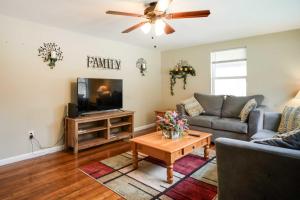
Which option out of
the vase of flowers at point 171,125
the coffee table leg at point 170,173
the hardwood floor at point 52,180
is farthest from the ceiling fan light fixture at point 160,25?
the hardwood floor at point 52,180

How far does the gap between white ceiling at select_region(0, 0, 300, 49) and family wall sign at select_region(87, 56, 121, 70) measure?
0.51m

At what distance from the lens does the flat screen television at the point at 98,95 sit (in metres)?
3.69

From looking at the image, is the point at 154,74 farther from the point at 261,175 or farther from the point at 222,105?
the point at 261,175

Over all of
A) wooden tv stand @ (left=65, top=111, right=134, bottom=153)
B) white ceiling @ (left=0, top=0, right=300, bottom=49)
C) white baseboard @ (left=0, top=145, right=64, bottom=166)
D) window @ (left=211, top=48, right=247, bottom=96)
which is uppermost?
white ceiling @ (left=0, top=0, right=300, bottom=49)

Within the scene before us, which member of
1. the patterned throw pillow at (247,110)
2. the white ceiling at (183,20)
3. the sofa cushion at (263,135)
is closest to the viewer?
the white ceiling at (183,20)

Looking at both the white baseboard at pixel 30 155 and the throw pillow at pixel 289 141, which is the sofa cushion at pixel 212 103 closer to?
the throw pillow at pixel 289 141

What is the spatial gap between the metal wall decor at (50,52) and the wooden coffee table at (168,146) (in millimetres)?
2162

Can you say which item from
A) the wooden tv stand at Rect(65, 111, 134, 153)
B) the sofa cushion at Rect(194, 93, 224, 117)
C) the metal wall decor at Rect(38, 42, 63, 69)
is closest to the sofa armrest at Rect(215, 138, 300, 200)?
the wooden tv stand at Rect(65, 111, 134, 153)

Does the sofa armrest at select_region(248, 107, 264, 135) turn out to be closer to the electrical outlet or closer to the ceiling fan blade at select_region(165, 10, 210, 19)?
the ceiling fan blade at select_region(165, 10, 210, 19)

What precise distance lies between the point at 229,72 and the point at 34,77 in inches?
167

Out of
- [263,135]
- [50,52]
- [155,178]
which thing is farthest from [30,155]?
[263,135]

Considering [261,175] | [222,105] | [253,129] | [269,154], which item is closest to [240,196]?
[261,175]

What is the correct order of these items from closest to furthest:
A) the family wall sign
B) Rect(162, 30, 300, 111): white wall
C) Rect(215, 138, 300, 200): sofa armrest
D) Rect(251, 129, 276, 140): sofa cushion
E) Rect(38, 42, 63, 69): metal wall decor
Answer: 1. Rect(215, 138, 300, 200): sofa armrest
2. Rect(251, 129, 276, 140): sofa cushion
3. Rect(38, 42, 63, 69): metal wall decor
4. Rect(162, 30, 300, 111): white wall
5. the family wall sign

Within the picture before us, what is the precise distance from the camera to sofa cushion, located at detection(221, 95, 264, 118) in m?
4.07
